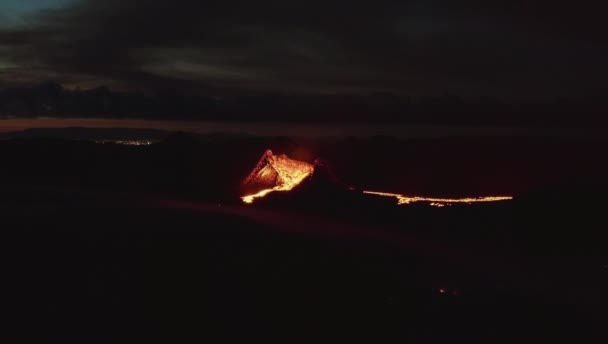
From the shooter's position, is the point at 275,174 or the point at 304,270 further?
the point at 275,174

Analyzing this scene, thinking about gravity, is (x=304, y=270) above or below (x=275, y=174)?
below

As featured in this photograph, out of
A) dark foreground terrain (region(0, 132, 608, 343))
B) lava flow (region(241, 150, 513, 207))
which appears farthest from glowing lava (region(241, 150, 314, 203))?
dark foreground terrain (region(0, 132, 608, 343))

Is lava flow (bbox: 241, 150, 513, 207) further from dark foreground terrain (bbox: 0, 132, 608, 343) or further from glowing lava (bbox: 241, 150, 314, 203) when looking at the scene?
dark foreground terrain (bbox: 0, 132, 608, 343)

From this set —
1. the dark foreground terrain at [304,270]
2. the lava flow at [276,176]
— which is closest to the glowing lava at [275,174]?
the lava flow at [276,176]

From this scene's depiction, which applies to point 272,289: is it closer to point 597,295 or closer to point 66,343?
point 66,343

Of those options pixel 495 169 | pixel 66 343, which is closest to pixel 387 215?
pixel 66 343

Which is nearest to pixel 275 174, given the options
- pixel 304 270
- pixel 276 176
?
pixel 276 176

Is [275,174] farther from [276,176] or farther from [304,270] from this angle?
[304,270]
